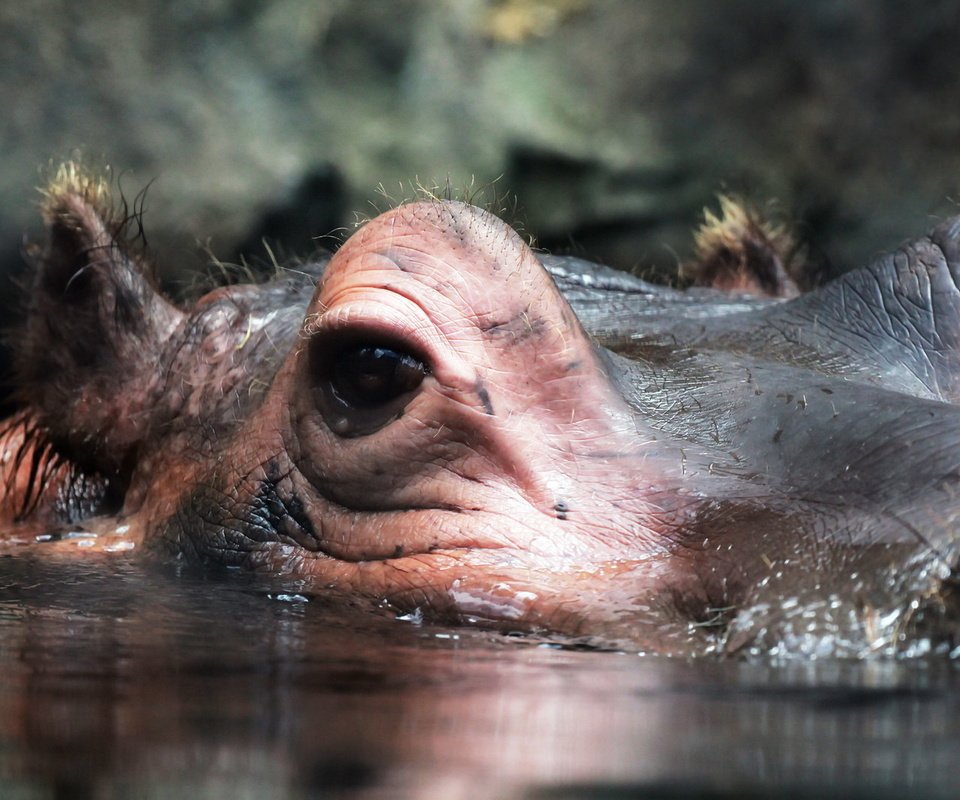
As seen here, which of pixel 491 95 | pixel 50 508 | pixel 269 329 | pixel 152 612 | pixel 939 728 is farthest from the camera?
pixel 491 95

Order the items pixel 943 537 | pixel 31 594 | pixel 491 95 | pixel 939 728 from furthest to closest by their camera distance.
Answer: pixel 491 95
pixel 31 594
pixel 943 537
pixel 939 728

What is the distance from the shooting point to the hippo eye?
296 centimetres

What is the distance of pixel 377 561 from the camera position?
2896 millimetres

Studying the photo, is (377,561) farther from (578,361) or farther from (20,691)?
(20,691)

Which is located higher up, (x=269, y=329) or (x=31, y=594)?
(x=269, y=329)

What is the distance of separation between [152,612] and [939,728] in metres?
1.55

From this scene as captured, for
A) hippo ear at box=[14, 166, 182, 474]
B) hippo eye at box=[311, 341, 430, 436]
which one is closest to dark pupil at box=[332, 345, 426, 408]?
hippo eye at box=[311, 341, 430, 436]

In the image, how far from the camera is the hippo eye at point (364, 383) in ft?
9.72

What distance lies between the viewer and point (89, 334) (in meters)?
3.79

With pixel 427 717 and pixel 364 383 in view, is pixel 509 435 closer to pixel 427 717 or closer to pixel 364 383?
pixel 364 383

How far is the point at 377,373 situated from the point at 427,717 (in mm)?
1383

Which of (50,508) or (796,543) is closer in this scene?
(796,543)

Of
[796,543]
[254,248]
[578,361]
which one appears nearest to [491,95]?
[254,248]

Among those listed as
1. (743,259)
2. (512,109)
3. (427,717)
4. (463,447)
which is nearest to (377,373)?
(463,447)
